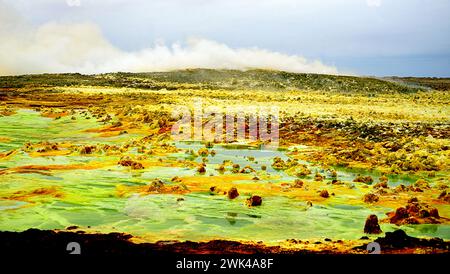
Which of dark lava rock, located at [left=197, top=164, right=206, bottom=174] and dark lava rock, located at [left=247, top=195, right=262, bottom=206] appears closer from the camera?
dark lava rock, located at [left=247, top=195, right=262, bottom=206]

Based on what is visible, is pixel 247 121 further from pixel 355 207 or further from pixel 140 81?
pixel 140 81

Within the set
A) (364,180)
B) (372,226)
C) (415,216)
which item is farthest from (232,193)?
(364,180)

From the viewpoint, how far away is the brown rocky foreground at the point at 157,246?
830 cm

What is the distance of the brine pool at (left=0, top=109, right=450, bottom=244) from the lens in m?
10.1

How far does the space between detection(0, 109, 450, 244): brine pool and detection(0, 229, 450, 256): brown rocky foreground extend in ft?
2.05

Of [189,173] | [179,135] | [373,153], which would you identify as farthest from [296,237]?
[179,135]

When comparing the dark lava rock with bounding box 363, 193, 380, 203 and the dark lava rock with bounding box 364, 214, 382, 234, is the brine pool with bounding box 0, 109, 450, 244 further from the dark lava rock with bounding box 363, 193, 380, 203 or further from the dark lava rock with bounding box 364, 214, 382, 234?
the dark lava rock with bounding box 363, 193, 380, 203

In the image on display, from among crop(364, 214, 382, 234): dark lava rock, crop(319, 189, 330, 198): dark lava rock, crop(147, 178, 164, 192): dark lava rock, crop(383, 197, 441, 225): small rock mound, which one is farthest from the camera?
crop(147, 178, 164, 192): dark lava rock

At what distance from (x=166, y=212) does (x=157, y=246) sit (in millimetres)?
2856

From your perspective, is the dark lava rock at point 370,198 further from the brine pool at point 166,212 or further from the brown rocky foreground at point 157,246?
the brown rocky foreground at point 157,246

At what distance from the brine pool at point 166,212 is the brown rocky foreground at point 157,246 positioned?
626mm

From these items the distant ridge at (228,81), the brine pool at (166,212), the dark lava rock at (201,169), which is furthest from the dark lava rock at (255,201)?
the distant ridge at (228,81)

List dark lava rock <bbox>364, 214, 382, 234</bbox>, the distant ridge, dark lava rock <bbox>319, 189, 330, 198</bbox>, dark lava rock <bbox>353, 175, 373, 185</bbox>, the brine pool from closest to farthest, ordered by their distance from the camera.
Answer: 1. dark lava rock <bbox>364, 214, 382, 234</bbox>
2. the brine pool
3. dark lava rock <bbox>319, 189, 330, 198</bbox>
4. dark lava rock <bbox>353, 175, 373, 185</bbox>
5. the distant ridge

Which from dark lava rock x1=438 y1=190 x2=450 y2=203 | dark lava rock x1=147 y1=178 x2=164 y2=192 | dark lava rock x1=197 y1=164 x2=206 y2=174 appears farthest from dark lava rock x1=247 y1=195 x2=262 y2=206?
dark lava rock x1=438 y1=190 x2=450 y2=203
